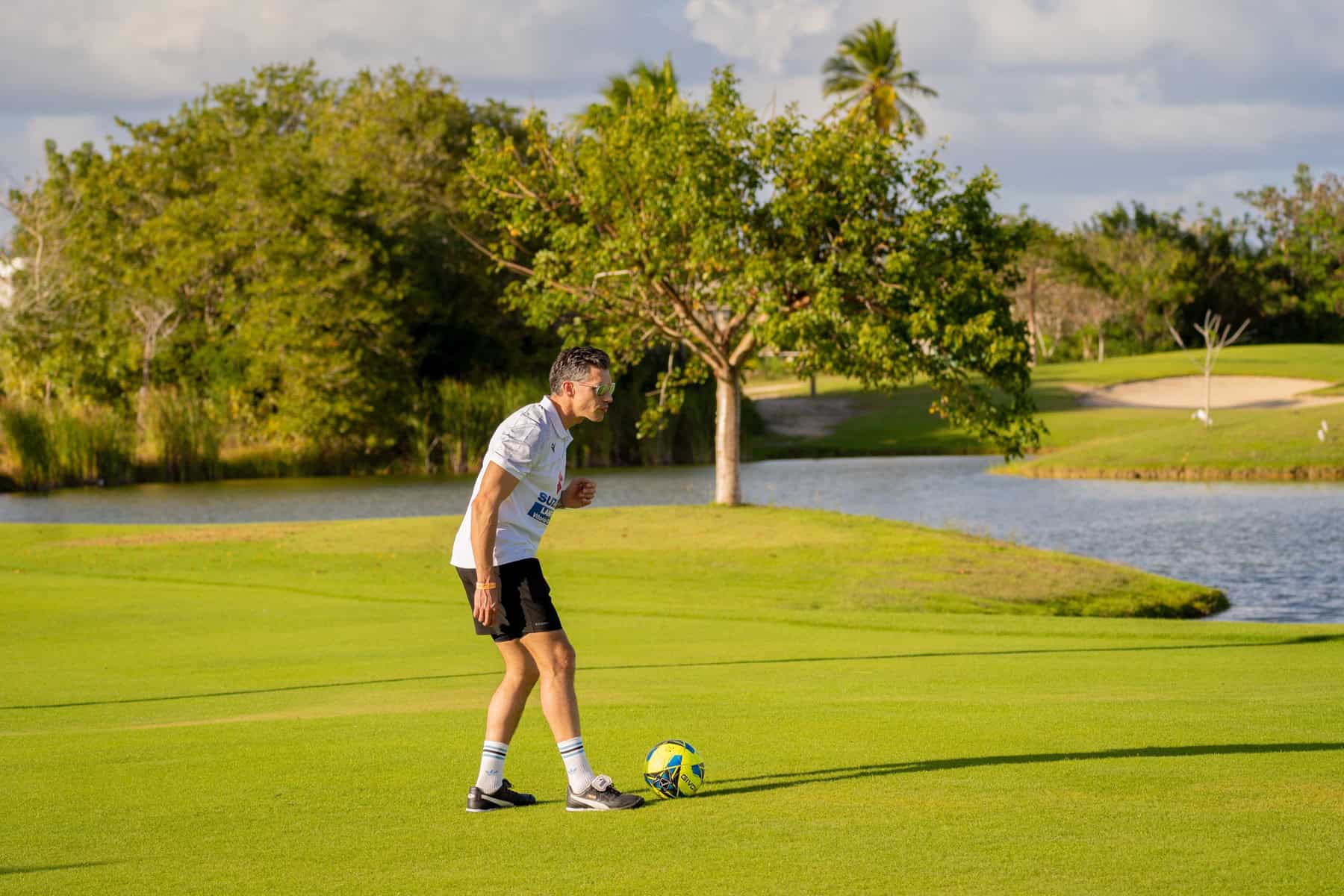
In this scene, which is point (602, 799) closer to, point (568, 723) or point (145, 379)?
point (568, 723)

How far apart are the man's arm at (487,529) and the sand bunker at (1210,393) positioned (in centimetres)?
6986

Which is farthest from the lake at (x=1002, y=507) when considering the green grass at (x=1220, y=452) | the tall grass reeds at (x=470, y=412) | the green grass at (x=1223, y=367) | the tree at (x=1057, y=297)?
the tree at (x=1057, y=297)

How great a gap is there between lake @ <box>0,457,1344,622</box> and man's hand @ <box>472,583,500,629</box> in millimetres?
17877

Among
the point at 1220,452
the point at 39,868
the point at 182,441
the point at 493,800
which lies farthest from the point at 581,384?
the point at 182,441

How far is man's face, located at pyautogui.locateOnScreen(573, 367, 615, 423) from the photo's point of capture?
7008 millimetres

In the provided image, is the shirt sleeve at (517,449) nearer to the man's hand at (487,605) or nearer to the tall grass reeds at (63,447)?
the man's hand at (487,605)

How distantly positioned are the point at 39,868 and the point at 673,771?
275 cm

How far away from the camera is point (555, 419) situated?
7039 mm

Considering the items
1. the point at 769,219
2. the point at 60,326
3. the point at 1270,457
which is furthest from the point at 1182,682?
the point at 60,326

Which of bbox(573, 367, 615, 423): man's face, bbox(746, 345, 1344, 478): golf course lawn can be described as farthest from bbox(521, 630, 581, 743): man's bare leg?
bbox(746, 345, 1344, 478): golf course lawn

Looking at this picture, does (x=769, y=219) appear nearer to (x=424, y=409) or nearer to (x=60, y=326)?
(x=424, y=409)

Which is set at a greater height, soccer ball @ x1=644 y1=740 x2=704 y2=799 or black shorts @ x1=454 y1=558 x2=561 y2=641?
black shorts @ x1=454 y1=558 x2=561 y2=641

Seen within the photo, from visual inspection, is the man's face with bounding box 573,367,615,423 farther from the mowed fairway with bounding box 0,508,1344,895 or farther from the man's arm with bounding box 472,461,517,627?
the mowed fairway with bounding box 0,508,1344,895

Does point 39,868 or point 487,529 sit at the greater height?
point 487,529
